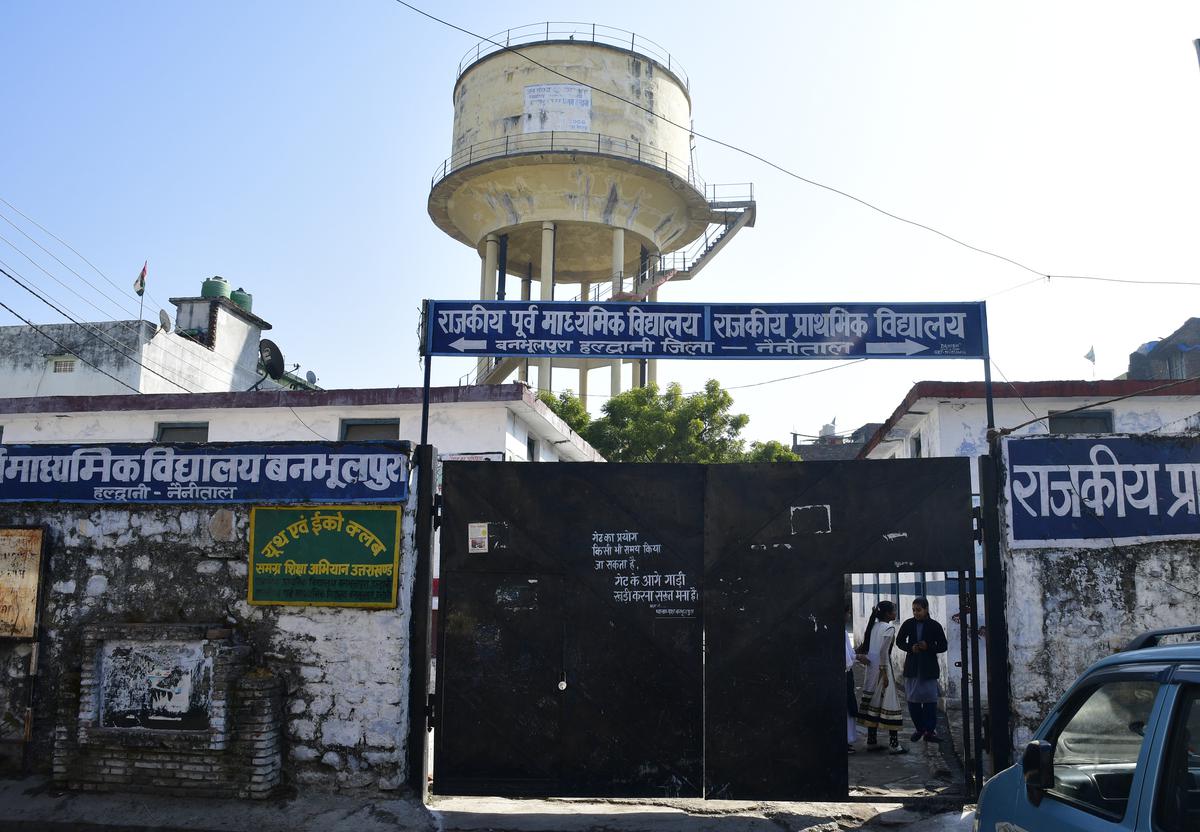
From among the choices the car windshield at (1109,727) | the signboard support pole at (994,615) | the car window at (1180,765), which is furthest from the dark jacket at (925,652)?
the car window at (1180,765)

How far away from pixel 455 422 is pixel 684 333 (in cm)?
1001

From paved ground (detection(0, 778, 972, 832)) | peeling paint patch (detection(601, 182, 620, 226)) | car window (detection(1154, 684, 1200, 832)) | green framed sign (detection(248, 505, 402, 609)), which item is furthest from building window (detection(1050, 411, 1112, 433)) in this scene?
peeling paint patch (detection(601, 182, 620, 226))

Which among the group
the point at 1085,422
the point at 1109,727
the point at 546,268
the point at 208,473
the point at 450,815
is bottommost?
the point at 450,815

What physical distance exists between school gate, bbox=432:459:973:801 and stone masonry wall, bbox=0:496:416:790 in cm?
37

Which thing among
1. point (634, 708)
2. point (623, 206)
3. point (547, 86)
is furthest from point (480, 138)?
point (634, 708)

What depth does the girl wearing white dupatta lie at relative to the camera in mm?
9328

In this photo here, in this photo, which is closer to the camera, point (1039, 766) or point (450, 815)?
point (1039, 766)

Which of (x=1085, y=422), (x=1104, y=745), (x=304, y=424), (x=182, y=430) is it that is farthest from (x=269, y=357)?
(x=1104, y=745)

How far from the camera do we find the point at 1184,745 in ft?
9.56

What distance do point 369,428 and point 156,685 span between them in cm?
1144

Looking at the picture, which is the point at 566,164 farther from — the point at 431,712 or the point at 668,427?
the point at 431,712

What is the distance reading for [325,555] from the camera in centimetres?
670

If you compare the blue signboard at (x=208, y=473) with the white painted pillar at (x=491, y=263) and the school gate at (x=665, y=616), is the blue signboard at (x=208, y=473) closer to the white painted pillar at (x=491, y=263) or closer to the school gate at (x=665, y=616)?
the school gate at (x=665, y=616)

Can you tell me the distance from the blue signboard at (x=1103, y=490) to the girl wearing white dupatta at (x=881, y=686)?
135 inches
